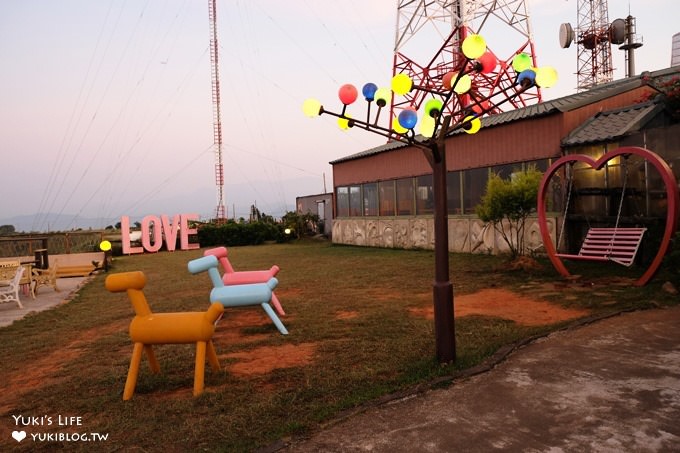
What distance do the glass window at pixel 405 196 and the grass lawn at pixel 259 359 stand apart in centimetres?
887

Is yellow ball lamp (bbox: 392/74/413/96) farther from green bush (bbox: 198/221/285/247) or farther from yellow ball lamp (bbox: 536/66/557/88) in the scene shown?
green bush (bbox: 198/221/285/247)

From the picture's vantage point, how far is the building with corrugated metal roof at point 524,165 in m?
11.4

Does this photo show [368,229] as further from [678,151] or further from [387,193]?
[678,151]

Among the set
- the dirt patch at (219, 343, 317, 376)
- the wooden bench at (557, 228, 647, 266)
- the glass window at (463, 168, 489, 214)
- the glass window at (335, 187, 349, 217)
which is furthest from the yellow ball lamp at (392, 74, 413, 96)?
the glass window at (335, 187, 349, 217)

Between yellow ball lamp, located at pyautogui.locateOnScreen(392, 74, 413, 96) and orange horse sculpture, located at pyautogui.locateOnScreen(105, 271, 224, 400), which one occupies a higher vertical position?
yellow ball lamp, located at pyautogui.locateOnScreen(392, 74, 413, 96)

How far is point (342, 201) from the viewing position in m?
25.0

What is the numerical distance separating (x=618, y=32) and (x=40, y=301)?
29.2 meters

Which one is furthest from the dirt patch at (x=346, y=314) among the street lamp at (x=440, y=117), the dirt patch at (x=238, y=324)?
the street lamp at (x=440, y=117)

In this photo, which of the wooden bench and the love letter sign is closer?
the wooden bench

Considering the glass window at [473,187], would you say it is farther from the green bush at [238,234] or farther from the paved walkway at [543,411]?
the green bush at [238,234]

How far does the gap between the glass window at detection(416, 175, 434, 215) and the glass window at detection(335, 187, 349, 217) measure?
19.5 feet

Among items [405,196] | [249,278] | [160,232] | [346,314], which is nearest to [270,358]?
[346,314]

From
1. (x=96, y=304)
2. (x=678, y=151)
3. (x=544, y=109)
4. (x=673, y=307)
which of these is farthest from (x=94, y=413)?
(x=544, y=109)

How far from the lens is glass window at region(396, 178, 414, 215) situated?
64.3 feet
